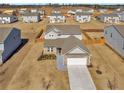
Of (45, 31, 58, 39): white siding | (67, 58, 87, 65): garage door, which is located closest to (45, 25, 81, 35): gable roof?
(45, 31, 58, 39): white siding

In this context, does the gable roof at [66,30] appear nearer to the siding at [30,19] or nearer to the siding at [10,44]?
the siding at [10,44]

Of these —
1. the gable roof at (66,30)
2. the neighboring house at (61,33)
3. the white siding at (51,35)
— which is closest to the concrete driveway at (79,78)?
the neighboring house at (61,33)

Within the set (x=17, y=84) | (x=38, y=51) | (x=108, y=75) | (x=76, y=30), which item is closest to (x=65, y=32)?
(x=76, y=30)

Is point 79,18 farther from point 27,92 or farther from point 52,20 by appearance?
point 27,92

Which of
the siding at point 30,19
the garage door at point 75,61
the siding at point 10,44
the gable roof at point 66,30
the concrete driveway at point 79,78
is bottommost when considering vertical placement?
the concrete driveway at point 79,78

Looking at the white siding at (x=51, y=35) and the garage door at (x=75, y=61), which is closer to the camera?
the garage door at (x=75, y=61)

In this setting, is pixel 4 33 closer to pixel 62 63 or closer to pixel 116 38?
pixel 62 63

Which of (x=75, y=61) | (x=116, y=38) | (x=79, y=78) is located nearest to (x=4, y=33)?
(x=75, y=61)

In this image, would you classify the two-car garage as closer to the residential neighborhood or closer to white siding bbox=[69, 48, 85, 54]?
the residential neighborhood
